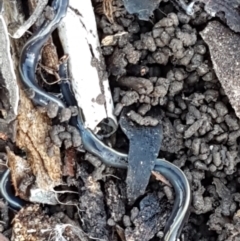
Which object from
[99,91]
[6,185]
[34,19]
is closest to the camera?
[34,19]

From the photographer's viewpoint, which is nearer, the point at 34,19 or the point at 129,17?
the point at 34,19

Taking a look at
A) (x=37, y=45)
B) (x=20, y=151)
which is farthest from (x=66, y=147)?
(x=37, y=45)

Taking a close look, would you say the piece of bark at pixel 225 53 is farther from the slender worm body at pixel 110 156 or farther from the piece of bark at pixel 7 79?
the piece of bark at pixel 7 79

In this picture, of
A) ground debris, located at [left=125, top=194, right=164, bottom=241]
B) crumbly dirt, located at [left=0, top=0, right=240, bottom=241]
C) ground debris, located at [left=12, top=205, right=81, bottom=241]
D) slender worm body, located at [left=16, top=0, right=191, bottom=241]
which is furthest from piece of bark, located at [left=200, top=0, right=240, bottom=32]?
ground debris, located at [left=12, top=205, right=81, bottom=241]

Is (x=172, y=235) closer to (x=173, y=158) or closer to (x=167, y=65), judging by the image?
(x=173, y=158)

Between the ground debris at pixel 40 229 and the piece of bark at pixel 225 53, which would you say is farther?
the ground debris at pixel 40 229

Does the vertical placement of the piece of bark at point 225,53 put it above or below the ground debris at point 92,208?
above

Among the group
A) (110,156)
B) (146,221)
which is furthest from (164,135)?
(146,221)

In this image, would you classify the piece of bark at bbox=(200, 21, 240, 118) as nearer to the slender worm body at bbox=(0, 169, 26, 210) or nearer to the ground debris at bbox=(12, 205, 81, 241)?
the ground debris at bbox=(12, 205, 81, 241)

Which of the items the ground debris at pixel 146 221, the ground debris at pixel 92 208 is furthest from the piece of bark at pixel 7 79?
the ground debris at pixel 146 221
